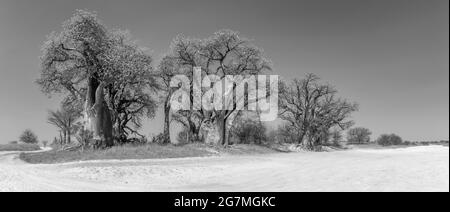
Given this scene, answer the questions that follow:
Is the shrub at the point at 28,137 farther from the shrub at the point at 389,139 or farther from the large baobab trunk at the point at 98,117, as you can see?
the shrub at the point at 389,139

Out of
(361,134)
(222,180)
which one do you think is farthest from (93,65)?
(361,134)

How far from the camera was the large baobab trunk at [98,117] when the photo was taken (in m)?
25.7

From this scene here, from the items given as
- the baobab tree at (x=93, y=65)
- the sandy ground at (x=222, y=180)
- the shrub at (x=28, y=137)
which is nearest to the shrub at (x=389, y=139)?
the baobab tree at (x=93, y=65)

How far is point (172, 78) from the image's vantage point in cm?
3491

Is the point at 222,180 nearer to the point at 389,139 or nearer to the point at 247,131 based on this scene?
the point at 247,131

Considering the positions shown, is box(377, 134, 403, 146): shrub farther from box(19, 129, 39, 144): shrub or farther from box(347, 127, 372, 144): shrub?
box(19, 129, 39, 144): shrub

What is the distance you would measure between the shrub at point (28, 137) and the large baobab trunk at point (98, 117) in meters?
61.8

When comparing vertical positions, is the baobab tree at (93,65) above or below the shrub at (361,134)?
above

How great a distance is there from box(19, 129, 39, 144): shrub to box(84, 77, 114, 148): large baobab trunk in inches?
2434

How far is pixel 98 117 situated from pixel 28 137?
64.1 m

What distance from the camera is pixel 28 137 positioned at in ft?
264

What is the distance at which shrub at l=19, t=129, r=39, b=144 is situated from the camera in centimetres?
7988
